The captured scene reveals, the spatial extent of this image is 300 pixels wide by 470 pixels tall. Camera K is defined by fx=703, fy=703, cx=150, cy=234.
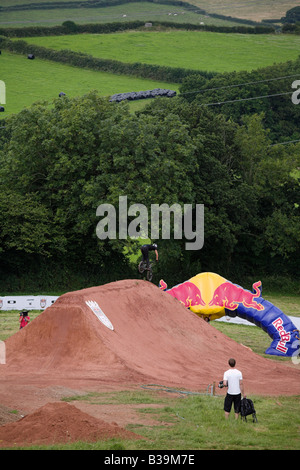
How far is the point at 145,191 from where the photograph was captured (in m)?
45.0

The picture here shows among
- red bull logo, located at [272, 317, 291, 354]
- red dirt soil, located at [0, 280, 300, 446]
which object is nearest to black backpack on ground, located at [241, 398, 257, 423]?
red dirt soil, located at [0, 280, 300, 446]

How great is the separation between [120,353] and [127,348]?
0.95m

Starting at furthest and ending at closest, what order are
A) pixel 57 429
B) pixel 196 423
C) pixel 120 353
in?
pixel 120 353, pixel 196 423, pixel 57 429

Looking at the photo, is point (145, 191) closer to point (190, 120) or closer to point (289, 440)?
point (190, 120)

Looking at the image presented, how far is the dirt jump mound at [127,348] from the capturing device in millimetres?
22984

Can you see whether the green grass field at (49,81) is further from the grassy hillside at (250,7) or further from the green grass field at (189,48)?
the grassy hillside at (250,7)

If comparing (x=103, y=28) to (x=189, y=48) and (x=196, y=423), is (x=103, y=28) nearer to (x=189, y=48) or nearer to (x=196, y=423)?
(x=189, y=48)

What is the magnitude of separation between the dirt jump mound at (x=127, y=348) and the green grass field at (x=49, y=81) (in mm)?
60547

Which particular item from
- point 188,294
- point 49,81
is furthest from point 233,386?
point 49,81

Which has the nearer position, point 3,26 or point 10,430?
point 10,430

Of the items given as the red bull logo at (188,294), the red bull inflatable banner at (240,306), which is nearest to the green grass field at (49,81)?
the red bull logo at (188,294)

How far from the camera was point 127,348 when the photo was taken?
24.8m
